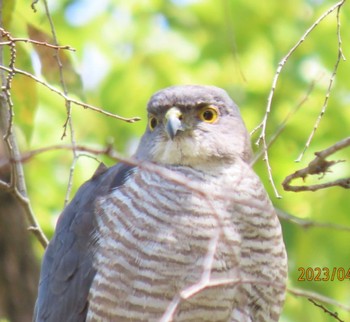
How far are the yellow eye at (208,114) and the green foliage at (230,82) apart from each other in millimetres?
1511

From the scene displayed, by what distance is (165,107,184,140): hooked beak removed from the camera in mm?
4125

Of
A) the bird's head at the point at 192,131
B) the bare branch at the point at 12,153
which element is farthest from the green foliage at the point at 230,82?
the bare branch at the point at 12,153

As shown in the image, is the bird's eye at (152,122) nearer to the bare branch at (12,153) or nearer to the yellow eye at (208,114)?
the yellow eye at (208,114)

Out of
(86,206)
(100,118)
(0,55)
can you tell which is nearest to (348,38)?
(100,118)

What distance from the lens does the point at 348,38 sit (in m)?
6.40

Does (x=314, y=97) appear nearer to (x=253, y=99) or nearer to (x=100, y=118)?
(x=253, y=99)

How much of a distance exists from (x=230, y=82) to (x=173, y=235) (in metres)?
3.52

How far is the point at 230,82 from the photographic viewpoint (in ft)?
23.8

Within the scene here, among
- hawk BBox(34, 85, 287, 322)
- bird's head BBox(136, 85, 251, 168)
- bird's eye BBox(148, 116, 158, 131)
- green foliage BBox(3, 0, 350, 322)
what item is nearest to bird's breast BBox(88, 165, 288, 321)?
hawk BBox(34, 85, 287, 322)

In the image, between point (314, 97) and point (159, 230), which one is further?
point (314, 97)

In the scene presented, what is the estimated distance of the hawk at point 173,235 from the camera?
3789 mm

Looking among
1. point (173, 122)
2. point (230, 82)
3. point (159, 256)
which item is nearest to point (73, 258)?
point (159, 256)

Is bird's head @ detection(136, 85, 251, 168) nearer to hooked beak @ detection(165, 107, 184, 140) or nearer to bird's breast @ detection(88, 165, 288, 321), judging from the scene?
hooked beak @ detection(165, 107, 184, 140)

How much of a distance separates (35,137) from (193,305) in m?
3.47
